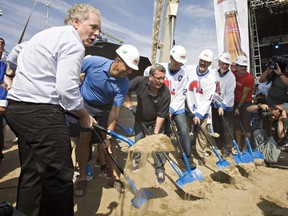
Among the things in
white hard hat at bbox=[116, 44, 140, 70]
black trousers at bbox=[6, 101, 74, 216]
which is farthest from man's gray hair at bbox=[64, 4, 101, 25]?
white hard hat at bbox=[116, 44, 140, 70]

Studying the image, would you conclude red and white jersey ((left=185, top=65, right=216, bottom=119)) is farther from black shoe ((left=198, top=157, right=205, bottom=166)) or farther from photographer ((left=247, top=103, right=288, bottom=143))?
photographer ((left=247, top=103, right=288, bottom=143))

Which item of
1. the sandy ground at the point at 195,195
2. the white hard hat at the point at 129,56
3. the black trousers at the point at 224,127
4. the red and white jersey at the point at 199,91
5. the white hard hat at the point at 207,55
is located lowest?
the sandy ground at the point at 195,195

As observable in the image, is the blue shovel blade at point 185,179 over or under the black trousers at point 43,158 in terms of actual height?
under

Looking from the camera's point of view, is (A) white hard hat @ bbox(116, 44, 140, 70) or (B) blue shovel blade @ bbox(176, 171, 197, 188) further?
(B) blue shovel blade @ bbox(176, 171, 197, 188)

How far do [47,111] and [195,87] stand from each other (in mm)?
3435

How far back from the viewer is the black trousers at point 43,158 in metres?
1.62

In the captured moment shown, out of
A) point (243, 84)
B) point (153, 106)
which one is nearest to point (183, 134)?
point (153, 106)

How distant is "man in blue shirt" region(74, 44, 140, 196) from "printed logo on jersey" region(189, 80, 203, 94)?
202 cm

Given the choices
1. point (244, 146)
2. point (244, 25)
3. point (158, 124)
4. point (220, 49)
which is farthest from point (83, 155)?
point (244, 25)

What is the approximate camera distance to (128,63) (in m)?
2.62

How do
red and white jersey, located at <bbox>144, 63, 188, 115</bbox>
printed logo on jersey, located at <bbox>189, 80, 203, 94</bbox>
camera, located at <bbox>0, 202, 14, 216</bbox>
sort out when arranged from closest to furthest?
camera, located at <bbox>0, 202, 14, 216</bbox> → red and white jersey, located at <bbox>144, 63, 188, 115</bbox> → printed logo on jersey, located at <bbox>189, 80, 203, 94</bbox>

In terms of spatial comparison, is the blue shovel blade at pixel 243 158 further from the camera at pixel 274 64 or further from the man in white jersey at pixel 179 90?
the camera at pixel 274 64

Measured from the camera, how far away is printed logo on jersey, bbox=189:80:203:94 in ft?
15.0

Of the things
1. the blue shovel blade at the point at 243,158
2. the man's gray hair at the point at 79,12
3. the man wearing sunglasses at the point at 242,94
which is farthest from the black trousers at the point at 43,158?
the man wearing sunglasses at the point at 242,94
